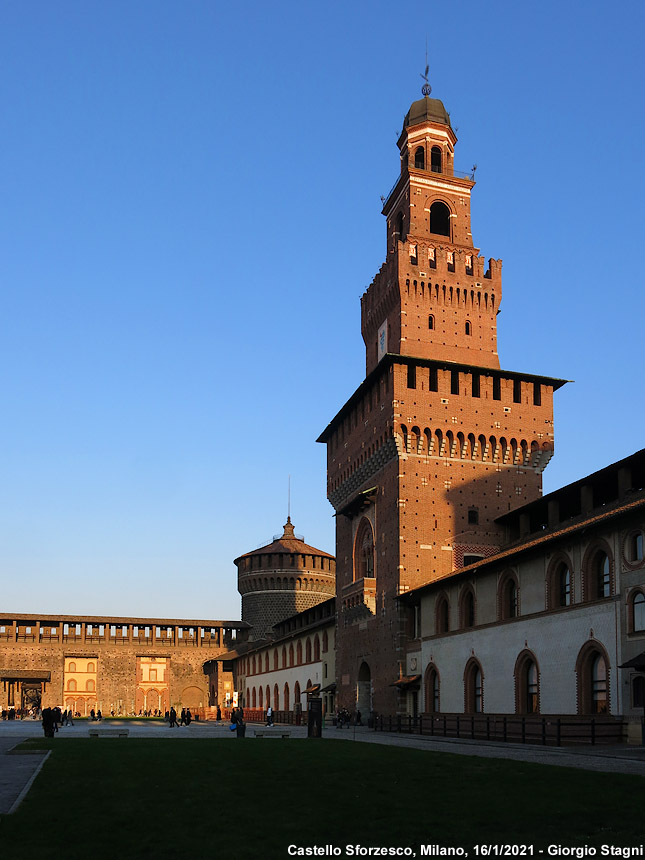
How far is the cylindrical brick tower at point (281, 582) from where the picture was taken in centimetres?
9200

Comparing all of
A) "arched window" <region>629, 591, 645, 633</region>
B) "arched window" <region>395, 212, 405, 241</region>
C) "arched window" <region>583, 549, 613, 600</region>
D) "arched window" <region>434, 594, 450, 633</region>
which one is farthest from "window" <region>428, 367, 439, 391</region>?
"arched window" <region>629, 591, 645, 633</region>

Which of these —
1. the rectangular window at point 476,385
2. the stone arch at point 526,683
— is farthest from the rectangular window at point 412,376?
the stone arch at point 526,683

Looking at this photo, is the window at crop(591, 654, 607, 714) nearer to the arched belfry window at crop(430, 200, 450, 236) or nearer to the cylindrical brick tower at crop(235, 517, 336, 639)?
→ the arched belfry window at crop(430, 200, 450, 236)

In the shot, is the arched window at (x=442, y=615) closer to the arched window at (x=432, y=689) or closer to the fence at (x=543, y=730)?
the arched window at (x=432, y=689)

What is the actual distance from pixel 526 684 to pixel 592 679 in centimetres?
491

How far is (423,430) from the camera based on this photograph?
4922 cm

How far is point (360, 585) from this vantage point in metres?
52.4

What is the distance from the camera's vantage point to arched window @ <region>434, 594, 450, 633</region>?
44.0 metres

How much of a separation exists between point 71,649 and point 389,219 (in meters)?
52.1

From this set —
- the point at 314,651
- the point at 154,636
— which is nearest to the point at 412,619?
the point at 314,651

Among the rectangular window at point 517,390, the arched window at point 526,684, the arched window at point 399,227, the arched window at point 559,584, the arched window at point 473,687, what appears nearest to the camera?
the arched window at point 559,584

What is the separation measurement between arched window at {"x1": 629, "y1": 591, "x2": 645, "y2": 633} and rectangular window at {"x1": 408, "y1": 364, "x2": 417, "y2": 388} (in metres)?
22.4

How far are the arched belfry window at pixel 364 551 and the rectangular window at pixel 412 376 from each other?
8.68 metres

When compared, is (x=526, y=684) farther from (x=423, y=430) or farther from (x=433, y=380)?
(x=433, y=380)
